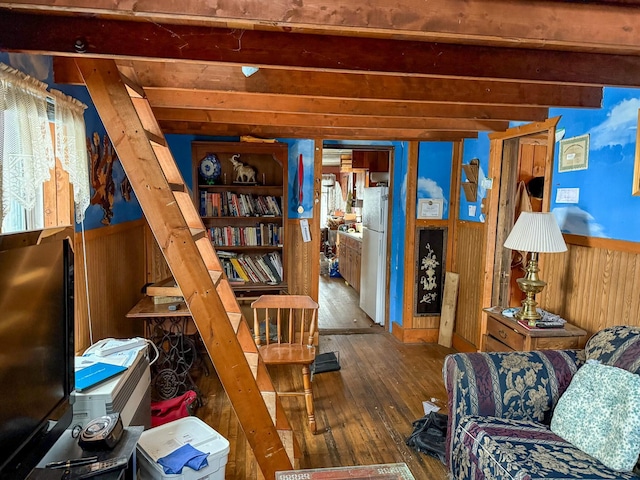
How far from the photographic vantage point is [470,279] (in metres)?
3.80

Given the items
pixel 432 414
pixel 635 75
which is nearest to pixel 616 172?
pixel 635 75

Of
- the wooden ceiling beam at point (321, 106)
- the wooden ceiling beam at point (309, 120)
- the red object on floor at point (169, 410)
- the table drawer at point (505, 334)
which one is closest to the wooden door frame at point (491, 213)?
the wooden ceiling beam at point (309, 120)

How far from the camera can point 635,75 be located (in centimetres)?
195

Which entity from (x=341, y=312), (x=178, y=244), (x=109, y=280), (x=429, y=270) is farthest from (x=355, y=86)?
(x=341, y=312)

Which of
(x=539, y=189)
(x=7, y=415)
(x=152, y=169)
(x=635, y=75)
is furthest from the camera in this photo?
(x=539, y=189)

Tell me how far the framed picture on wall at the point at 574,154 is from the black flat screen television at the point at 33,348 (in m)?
2.79

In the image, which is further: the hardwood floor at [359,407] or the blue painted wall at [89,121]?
the hardwood floor at [359,407]

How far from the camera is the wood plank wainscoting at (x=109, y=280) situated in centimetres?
221

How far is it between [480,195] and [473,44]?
2065 mm

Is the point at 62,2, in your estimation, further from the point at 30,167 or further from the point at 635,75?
the point at 635,75

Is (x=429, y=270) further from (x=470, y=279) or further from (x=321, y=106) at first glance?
(x=321, y=106)

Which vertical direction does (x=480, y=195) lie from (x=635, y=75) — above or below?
below

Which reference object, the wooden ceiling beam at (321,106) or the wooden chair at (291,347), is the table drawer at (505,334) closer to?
the wooden chair at (291,347)

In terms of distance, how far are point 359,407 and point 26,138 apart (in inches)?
99.7
